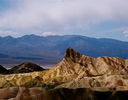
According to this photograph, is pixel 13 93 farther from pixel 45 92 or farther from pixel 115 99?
pixel 115 99

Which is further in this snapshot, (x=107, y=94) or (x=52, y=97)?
(x=107, y=94)

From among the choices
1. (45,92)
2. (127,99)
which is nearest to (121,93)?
(127,99)

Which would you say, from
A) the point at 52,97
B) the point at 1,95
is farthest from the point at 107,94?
the point at 1,95

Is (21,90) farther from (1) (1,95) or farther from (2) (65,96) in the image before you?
(2) (65,96)

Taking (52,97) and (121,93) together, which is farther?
(121,93)

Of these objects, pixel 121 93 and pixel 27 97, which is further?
pixel 121 93

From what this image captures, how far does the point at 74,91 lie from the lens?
5477 inches

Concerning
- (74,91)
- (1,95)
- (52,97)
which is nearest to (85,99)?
Answer: (74,91)

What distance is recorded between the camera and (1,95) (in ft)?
452

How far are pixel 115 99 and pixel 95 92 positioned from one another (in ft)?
29.8

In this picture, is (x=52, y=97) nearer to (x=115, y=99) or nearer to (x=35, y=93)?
(x=35, y=93)

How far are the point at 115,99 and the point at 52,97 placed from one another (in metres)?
28.0

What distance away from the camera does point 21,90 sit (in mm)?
140000

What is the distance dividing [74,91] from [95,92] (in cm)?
941
